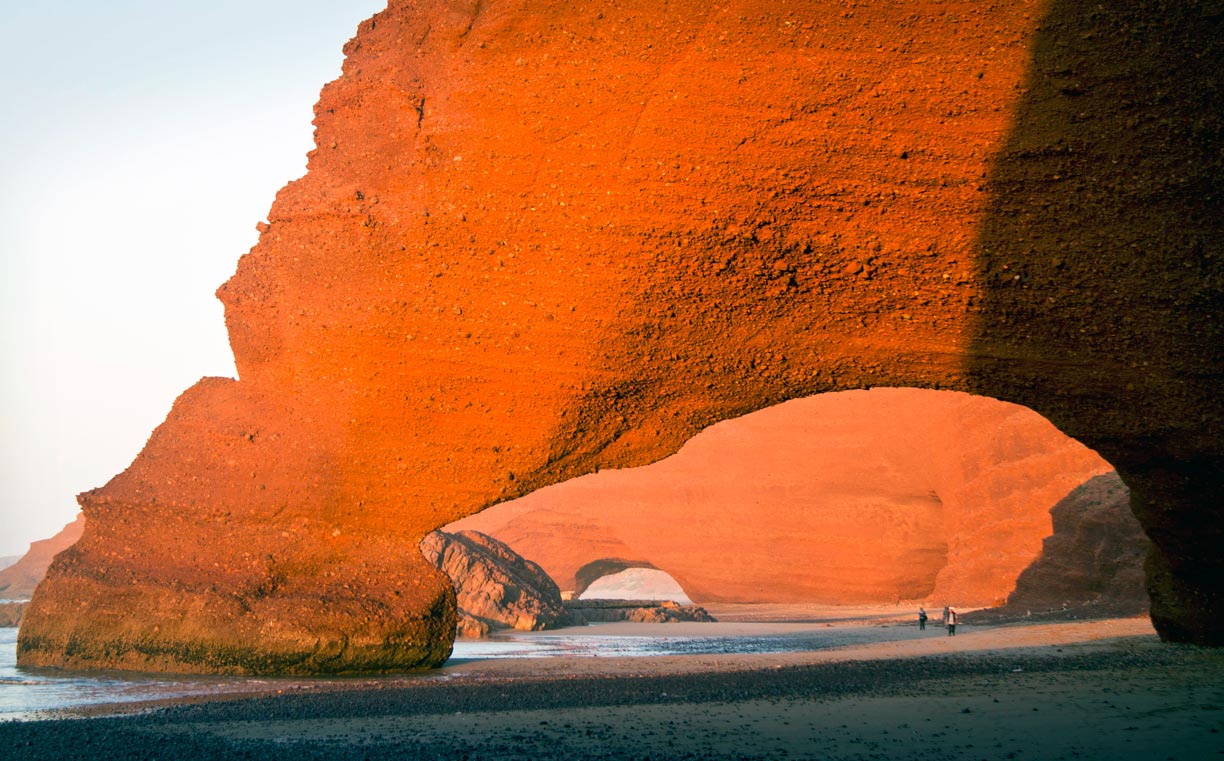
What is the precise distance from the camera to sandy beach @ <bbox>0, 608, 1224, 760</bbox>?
4.46 metres

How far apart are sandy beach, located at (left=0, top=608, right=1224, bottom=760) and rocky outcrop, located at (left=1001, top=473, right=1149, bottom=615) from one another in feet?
24.1

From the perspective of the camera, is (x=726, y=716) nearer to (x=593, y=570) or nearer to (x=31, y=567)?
(x=593, y=570)

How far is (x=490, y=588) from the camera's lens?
20625 mm

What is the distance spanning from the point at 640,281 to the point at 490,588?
1453 cm

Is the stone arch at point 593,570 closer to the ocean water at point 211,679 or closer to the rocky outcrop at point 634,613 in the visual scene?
the rocky outcrop at point 634,613

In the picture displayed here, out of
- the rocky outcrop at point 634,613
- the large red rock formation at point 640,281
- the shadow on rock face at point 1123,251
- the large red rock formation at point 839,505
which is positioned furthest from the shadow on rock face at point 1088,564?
the rocky outcrop at point 634,613

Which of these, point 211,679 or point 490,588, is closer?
point 211,679

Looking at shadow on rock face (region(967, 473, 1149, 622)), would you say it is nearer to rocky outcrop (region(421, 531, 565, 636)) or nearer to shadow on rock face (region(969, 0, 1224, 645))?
shadow on rock face (region(969, 0, 1224, 645))

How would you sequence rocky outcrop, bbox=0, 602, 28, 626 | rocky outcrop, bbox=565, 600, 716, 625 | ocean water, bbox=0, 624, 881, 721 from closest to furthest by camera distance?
1. ocean water, bbox=0, 624, 881, 721
2. rocky outcrop, bbox=0, 602, 28, 626
3. rocky outcrop, bbox=565, 600, 716, 625

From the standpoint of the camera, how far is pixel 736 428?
33875mm

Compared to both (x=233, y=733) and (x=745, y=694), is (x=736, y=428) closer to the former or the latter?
(x=745, y=694)

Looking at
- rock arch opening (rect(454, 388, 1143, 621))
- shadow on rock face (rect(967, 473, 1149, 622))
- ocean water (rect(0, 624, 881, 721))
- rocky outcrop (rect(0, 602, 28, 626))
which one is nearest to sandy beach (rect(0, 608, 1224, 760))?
ocean water (rect(0, 624, 881, 721))

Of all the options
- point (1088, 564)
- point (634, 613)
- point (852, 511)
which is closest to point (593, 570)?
point (634, 613)

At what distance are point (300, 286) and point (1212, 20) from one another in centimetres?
903
